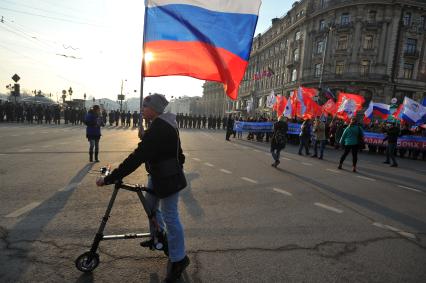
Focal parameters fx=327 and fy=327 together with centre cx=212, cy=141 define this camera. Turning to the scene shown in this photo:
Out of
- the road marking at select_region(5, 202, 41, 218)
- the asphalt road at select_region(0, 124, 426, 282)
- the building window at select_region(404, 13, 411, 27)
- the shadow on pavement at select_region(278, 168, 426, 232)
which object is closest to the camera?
the asphalt road at select_region(0, 124, 426, 282)

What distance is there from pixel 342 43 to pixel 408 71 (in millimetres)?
10914

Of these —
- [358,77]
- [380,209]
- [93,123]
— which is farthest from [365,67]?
[380,209]

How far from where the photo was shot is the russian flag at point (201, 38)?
507cm

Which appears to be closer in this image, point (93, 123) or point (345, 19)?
point (93, 123)

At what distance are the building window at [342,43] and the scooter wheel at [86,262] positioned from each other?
175 feet

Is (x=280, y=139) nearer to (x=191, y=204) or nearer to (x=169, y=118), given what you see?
(x=191, y=204)

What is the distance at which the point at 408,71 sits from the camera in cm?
5012

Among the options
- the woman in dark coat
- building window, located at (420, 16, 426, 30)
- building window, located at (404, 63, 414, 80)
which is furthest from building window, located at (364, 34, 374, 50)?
the woman in dark coat

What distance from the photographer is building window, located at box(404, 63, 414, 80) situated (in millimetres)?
49938

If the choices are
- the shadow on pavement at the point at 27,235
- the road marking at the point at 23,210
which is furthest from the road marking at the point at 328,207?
the road marking at the point at 23,210

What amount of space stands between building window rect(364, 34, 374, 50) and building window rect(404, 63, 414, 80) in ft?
21.1

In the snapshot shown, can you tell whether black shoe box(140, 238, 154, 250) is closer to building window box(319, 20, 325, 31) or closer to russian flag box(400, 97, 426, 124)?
russian flag box(400, 97, 426, 124)

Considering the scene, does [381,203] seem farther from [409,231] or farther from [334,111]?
[334,111]

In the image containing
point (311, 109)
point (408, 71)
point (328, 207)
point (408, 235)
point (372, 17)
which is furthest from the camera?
point (408, 71)
